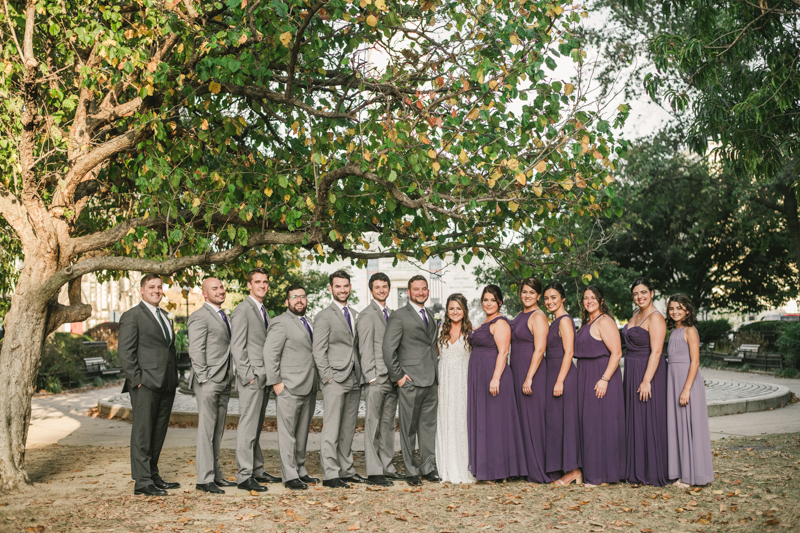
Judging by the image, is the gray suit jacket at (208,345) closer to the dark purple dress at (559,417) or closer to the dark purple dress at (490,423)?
the dark purple dress at (490,423)

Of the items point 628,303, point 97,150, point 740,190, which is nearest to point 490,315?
point 97,150

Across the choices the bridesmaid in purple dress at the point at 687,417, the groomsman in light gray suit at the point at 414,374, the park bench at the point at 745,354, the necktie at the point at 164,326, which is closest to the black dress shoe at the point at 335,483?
the groomsman in light gray suit at the point at 414,374

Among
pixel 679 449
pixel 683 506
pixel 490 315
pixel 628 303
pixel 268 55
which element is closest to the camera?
pixel 683 506

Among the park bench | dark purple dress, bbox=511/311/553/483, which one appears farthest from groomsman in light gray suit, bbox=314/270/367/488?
the park bench

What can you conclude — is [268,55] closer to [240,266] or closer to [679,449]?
[240,266]

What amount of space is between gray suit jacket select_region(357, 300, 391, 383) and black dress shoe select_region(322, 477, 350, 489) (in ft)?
3.71

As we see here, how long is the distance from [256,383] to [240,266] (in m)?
2.74

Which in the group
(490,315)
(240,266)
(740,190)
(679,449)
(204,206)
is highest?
(740,190)

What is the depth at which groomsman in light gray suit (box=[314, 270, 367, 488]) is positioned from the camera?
765 centimetres

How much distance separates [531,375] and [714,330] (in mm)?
24788

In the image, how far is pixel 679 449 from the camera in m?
7.32

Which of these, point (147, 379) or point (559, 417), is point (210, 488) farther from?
point (559, 417)

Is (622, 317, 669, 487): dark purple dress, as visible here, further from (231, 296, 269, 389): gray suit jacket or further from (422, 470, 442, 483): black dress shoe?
(231, 296, 269, 389): gray suit jacket

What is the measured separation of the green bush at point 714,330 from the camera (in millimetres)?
29219
